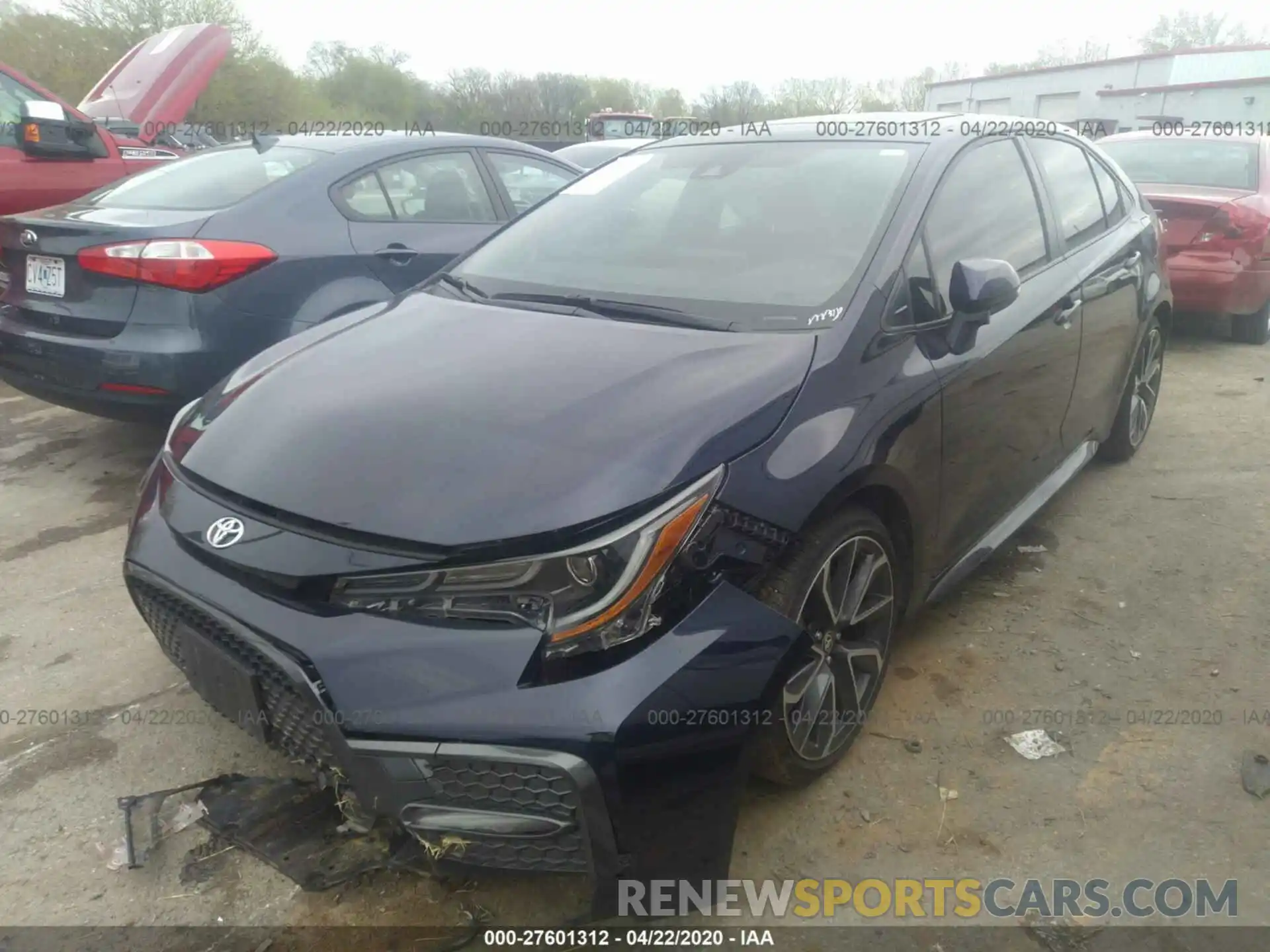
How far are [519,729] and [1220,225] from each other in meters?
6.26

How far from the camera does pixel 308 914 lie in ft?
6.40

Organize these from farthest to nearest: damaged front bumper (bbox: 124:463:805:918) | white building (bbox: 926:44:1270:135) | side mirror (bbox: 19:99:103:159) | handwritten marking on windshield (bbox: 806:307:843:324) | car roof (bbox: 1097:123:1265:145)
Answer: white building (bbox: 926:44:1270:135)
car roof (bbox: 1097:123:1265:145)
side mirror (bbox: 19:99:103:159)
handwritten marking on windshield (bbox: 806:307:843:324)
damaged front bumper (bbox: 124:463:805:918)

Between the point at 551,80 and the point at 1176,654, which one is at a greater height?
the point at 551,80

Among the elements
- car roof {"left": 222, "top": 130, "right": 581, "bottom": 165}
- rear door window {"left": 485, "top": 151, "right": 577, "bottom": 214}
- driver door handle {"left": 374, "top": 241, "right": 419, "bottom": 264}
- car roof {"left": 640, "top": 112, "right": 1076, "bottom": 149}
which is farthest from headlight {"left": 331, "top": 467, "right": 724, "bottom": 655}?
rear door window {"left": 485, "top": 151, "right": 577, "bottom": 214}

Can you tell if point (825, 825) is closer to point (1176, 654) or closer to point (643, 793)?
point (643, 793)

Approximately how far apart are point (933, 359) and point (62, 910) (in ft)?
7.78

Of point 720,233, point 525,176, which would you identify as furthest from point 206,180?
point 720,233

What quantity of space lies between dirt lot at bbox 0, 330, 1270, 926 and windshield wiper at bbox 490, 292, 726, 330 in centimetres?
119

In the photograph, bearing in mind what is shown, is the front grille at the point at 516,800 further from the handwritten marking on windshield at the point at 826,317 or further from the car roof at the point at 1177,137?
the car roof at the point at 1177,137

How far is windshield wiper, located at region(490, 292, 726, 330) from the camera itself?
234 cm

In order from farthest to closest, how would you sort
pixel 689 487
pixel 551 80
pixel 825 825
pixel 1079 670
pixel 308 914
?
pixel 551 80 < pixel 1079 670 < pixel 825 825 < pixel 308 914 < pixel 689 487

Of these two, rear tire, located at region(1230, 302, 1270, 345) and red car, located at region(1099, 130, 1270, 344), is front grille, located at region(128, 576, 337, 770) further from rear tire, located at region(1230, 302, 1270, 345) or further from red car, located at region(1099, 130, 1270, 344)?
rear tire, located at region(1230, 302, 1270, 345)

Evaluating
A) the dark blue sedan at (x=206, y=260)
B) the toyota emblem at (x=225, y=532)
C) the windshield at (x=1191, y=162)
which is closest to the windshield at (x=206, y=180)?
the dark blue sedan at (x=206, y=260)

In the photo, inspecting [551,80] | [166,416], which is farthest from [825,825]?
[551,80]
